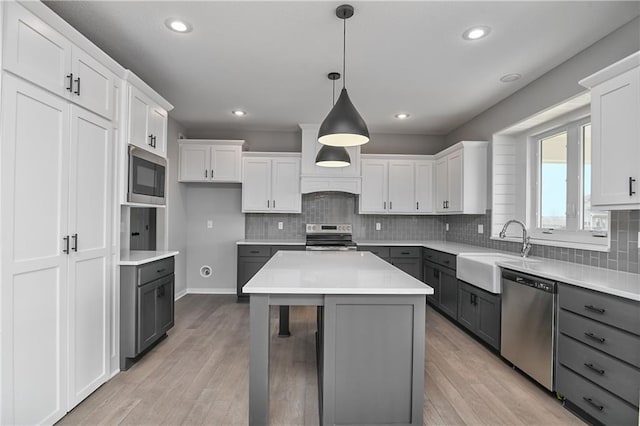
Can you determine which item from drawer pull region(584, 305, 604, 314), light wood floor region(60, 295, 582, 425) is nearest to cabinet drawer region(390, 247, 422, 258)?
light wood floor region(60, 295, 582, 425)

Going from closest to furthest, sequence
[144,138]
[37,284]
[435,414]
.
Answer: [37,284] < [435,414] < [144,138]

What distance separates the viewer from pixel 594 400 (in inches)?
76.2

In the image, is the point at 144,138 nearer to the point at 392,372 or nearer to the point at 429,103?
the point at 392,372

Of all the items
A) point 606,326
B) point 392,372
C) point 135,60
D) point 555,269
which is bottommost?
point 392,372

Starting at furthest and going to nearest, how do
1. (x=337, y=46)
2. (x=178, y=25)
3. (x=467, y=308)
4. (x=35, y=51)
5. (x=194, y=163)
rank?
1. (x=194, y=163)
2. (x=467, y=308)
3. (x=337, y=46)
4. (x=178, y=25)
5. (x=35, y=51)

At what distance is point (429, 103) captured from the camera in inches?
157

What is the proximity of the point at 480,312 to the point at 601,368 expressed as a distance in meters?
1.30

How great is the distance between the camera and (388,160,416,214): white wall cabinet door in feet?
16.8

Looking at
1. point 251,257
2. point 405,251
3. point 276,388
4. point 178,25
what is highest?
point 178,25

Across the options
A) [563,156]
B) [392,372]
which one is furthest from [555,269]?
[392,372]

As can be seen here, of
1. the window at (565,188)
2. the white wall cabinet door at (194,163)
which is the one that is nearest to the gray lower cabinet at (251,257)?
the white wall cabinet door at (194,163)

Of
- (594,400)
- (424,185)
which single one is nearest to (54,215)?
(594,400)

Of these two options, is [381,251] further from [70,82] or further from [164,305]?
[70,82]

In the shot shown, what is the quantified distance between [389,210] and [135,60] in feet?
12.1
